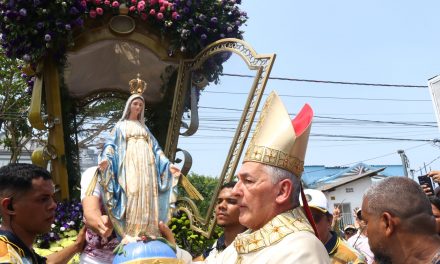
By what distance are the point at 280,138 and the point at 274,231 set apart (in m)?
0.44

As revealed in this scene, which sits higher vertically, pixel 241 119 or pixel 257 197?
pixel 241 119

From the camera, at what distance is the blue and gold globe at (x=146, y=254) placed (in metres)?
4.08

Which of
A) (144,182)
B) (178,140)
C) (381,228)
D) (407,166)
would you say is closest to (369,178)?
(407,166)

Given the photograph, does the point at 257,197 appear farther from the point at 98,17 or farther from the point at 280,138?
the point at 98,17

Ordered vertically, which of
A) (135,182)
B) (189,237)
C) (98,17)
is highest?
(98,17)

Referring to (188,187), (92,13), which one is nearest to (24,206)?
(188,187)

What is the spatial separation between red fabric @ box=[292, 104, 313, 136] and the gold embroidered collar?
38 cm

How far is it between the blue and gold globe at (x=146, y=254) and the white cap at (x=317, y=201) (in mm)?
1069

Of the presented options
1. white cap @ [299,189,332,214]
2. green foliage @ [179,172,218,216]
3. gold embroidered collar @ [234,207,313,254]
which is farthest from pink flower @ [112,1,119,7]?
gold embroidered collar @ [234,207,313,254]

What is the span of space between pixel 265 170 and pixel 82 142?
4927 mm

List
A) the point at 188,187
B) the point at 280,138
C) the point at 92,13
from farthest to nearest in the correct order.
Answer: the point at 92,13 → the point at 188,187 → the point at 280,138

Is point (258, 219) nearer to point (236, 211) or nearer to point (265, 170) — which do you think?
point (265, 170)

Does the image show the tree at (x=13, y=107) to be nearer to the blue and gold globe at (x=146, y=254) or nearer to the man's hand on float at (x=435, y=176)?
the blue and gold globe at (x=146, y=254)

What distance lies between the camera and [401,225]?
7.48ft
